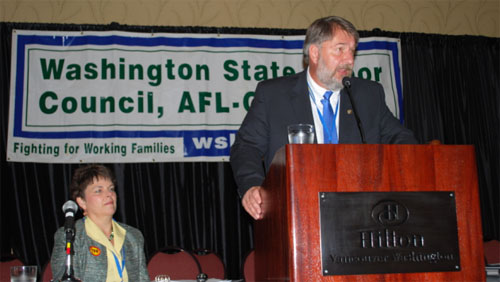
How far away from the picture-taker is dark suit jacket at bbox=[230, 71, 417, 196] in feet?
6.67

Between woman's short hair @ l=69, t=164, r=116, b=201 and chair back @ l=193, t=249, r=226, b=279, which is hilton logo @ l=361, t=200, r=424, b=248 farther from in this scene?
chair back @ l=193, t=249, r=226, b=279

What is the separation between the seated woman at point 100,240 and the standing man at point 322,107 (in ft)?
5.03

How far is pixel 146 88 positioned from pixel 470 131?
3.64 m

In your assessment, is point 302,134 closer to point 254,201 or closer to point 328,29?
point 254,201

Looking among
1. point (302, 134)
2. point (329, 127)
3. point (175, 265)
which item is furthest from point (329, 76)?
point (175, 265)

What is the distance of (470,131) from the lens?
586 cm

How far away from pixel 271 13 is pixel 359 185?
15.6 ft

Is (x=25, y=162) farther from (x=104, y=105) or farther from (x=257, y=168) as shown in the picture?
(x=257, y=168)

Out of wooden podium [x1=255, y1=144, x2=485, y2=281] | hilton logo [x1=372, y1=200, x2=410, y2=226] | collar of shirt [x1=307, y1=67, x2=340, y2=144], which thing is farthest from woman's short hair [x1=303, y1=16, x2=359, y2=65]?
hilton logo [x1=372, y1=200, x2=410, y2=226]

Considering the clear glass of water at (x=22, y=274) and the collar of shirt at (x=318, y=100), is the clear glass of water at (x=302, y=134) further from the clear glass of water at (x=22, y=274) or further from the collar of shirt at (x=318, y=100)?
the clear glass of water at (x=22, y=274)

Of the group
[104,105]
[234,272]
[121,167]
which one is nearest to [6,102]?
[104,105]

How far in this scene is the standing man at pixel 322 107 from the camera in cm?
204

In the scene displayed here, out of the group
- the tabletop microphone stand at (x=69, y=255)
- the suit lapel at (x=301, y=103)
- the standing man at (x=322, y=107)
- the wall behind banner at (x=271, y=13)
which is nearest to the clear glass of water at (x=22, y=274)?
the tabletop microphone stand at (x=69, y=255)

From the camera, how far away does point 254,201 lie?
174 centimetres
